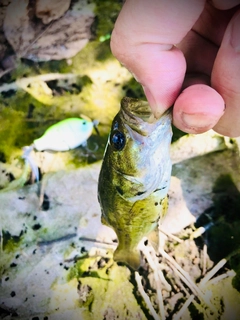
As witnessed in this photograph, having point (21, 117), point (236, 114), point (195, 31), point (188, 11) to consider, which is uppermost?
point (188, 11)

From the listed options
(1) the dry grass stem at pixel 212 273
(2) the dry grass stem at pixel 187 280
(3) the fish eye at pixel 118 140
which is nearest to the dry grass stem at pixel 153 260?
(2) the dry grass stem at pixel 187 280

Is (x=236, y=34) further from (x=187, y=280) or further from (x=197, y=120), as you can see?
(x=187, y=280)

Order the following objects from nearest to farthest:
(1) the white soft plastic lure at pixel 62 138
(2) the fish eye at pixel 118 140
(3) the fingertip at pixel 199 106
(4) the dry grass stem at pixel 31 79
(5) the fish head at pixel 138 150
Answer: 1. (3) the fingertip at pixel 199 106
2. (5) the fish head at pixel 138 150
3. (2) the fish eye at pixel 118 140
4. (1) the white soft plastic lure at pixel 62 138
5. (4) the dry grass stem at pixel 31 79

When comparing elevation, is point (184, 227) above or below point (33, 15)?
below

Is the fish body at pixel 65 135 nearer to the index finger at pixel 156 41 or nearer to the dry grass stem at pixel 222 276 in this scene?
the dry grass stem at pixel 222 276

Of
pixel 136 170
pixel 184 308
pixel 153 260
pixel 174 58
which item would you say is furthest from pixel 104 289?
pixel 174 58

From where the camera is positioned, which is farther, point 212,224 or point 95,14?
point 95,14

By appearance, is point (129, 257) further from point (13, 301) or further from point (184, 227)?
point (13, 301)

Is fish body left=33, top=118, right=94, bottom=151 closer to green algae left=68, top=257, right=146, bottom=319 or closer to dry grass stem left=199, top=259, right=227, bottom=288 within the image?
green algae left=68, top=257, right=146, bottom=319

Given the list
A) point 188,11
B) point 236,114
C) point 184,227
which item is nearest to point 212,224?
point 184,227
